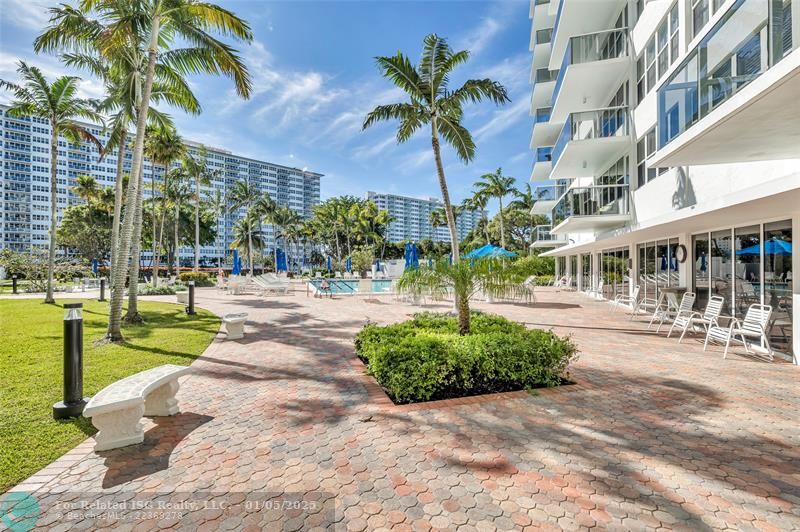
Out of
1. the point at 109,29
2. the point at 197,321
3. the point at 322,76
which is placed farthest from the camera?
the point at 322,76

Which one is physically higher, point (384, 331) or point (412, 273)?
point (412, 273)

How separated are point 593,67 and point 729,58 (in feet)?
37.9

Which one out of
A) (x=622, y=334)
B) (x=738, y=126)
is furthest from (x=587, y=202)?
(x=738, y=126)

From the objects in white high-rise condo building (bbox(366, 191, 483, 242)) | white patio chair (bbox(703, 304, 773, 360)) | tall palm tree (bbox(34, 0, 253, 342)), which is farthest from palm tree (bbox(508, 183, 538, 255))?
white high-rise condo building (bbox(366, 191, 483, 242))

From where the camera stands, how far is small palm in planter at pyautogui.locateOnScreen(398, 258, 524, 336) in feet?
21.5

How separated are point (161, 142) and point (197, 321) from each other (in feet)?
63.9

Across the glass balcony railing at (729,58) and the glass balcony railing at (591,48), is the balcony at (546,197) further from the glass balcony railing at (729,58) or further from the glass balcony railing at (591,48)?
the glass balcony railing at (729,58)

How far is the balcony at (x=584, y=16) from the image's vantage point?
53.7 feet

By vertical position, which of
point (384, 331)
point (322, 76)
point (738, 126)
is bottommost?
point (384, 331)

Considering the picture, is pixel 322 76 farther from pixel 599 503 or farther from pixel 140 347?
pixel 599 503

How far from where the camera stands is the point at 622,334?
975 centimetres

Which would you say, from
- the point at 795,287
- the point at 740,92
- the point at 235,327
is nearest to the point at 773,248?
the point at 795,287

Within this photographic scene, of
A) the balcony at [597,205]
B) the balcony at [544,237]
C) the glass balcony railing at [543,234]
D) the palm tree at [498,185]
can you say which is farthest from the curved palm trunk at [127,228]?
the palm tree at [498,185]

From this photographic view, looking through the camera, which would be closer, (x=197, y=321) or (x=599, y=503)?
(x=599, y=503)
